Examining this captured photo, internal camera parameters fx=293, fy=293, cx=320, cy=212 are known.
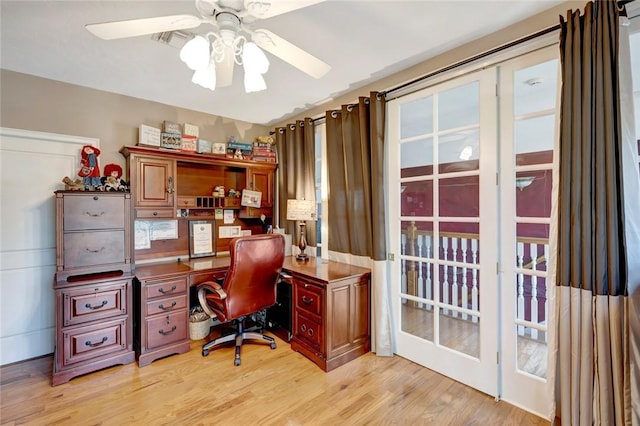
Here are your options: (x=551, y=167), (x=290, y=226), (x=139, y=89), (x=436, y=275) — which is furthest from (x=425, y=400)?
(x=139, y=89)

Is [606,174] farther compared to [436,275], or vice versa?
[436,275]

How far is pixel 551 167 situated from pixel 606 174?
1.04ft

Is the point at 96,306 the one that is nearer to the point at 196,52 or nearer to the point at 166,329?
the point at 166,329

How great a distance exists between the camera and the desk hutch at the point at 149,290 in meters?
2.35

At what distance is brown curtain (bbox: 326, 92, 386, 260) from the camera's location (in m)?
2.60

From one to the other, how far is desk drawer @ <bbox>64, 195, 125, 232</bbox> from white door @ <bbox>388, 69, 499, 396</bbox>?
2425 millimetres

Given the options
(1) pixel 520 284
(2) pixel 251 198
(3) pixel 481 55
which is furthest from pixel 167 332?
(3) pixel 481 55

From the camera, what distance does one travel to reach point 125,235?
2619mm

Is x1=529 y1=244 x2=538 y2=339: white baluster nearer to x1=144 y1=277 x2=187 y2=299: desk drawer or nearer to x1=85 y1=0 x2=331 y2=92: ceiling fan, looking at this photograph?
x1=85 y1=0 x2=331 y2=92: ceiling fan

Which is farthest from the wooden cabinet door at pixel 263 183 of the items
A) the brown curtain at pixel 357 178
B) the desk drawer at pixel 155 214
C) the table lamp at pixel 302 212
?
the brown curtain at pixel 357 178

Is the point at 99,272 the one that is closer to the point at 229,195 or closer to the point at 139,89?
the point at 229,195

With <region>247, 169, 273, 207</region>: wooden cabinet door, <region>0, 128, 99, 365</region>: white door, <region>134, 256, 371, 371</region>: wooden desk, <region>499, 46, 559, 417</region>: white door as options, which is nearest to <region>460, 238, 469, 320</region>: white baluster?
<region>499, 46, 559, 417</region>: white door

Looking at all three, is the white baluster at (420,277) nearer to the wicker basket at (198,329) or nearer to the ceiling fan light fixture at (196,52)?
the ceiling fan light fixture at (196,52)

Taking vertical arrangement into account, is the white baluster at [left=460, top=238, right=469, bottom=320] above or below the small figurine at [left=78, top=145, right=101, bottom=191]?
below
